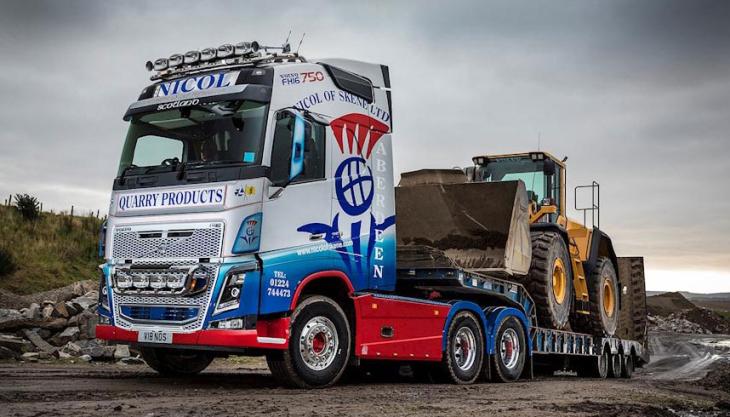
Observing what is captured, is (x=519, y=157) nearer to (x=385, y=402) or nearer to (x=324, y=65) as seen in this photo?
(x=324, y=65)

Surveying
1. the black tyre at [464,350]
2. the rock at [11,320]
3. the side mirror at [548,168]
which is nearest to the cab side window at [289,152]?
the black tyre at [464,350]

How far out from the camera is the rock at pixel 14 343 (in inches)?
602

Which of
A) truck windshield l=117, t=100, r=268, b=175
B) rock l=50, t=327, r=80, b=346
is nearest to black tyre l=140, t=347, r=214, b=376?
truck windshield l=117, t=100, r=268, b=175

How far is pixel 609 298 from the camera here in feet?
57.8

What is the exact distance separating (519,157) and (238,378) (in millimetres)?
7548

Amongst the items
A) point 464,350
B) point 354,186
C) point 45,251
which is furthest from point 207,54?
point 45,251

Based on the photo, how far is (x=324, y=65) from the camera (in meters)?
10.7

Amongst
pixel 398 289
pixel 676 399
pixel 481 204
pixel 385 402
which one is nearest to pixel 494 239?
pixel 481 204

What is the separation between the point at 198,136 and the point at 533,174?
8443 millimetres

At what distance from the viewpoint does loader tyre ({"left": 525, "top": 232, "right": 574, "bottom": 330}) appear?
14.3 m

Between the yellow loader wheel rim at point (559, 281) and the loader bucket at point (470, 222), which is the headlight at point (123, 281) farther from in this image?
the yellow loader wheel rim at point (559, 281)

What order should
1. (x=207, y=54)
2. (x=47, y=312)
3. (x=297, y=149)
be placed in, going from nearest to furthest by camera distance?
(x=297, y=149)
(x=207, y=54)
(x=47, y=312)

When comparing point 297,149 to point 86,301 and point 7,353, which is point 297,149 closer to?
point 7,353

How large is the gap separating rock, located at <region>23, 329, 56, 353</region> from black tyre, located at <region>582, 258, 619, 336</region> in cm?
1060
